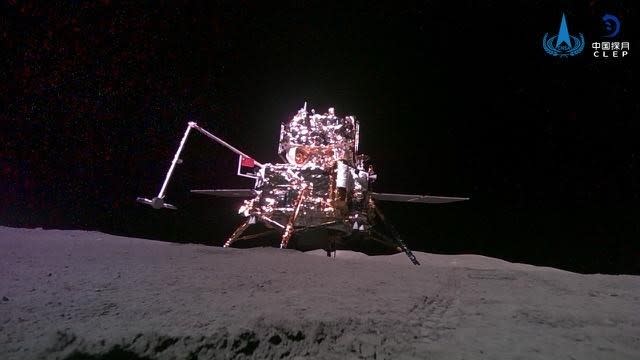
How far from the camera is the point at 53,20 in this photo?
8.21 metres

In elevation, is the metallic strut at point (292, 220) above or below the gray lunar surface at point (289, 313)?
above

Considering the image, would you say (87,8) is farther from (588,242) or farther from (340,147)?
(588,242)

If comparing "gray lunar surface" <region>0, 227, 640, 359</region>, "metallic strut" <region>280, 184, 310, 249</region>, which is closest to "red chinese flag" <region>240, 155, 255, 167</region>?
"metallic strut" <region>280, 184, 310, 249</region>

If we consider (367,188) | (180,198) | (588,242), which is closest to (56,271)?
(367,188)

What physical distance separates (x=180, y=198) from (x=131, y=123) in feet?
8.75

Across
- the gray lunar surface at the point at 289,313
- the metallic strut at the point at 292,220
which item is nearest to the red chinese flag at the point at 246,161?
the metallic strut at the point at 292,220

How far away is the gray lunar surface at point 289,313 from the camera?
122 centimetres

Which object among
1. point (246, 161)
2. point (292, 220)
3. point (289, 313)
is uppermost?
point (246, 161)

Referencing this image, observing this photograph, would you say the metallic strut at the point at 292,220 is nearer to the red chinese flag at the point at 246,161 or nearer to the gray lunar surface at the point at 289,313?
the red chinese flag at the point at 246,161

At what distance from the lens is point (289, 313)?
1501 millimetres

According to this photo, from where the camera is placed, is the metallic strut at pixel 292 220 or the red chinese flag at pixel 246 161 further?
the red chinese flag at pixel 246 161

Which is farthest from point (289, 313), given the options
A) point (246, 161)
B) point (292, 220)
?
point (246, 161)

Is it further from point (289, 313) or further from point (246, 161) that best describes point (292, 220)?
point (289, 313)

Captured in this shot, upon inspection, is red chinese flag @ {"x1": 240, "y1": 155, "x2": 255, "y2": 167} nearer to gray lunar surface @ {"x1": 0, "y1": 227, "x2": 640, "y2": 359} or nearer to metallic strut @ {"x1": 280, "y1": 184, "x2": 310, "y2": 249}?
metallic strut @ {"x1": 280, "y1": 184, "x2": 310, "y2": 249}
